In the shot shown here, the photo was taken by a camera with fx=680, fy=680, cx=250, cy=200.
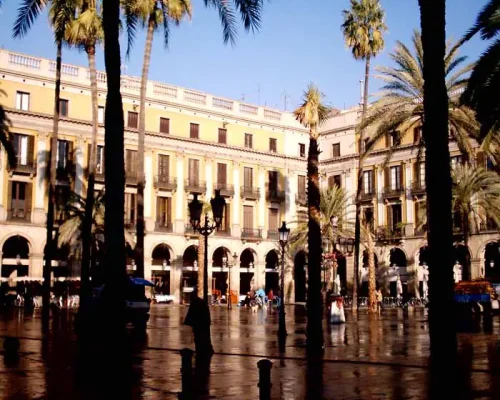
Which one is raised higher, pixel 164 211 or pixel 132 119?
pixel 132 119

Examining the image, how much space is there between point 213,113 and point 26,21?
41.9m

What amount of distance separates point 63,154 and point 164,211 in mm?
9311

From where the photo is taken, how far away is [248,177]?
5997 centimetres

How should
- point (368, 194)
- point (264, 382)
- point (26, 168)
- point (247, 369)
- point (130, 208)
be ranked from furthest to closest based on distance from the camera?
point (368, 194)
point (130, 208)
point (26, 168)
point (247, 369)
point (264, 382)

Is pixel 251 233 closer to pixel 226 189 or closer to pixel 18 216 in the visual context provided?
pixel 226 189

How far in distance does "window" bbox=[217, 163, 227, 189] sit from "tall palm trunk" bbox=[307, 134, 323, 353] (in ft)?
128

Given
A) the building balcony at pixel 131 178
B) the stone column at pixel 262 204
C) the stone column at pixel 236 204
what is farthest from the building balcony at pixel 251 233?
the building balcony at pixel 131 178

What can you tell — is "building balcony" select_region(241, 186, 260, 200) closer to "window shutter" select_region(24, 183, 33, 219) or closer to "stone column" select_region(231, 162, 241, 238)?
"stone column" select_region(231, 162, 241, 238)

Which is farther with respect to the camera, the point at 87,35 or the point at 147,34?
the point at 147,34

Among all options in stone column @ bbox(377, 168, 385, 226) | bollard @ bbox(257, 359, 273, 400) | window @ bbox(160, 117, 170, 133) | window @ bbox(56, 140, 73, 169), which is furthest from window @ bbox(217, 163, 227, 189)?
bollard @ bbox(257, 359, 273, 400)

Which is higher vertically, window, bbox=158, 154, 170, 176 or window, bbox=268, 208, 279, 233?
window, bbox=158, 154, 170, 176

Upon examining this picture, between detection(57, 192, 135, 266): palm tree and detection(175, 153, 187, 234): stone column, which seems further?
detection(175, 153, 187, 234): stone column

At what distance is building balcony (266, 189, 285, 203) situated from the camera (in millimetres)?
61219

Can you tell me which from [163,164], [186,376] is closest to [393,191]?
[163,164]
